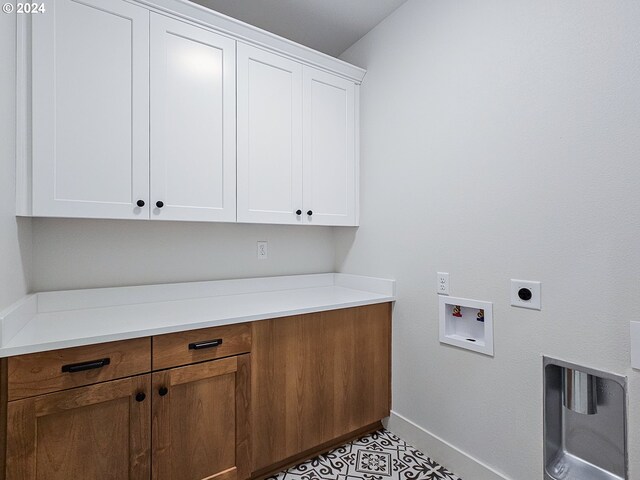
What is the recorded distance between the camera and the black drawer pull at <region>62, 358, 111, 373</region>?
1214 millimetres

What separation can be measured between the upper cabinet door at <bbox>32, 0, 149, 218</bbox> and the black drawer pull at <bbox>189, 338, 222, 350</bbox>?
0.66 meters

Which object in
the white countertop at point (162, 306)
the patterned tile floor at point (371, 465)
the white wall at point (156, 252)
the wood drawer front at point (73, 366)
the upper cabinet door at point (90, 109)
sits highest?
the upper cabinet door at point (90, 109)

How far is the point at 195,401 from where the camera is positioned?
57.3 inches

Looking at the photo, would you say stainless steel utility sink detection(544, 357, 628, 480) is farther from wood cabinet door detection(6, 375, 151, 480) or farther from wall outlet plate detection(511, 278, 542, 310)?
wood cabinet door detection(6, 375, 151, 480)

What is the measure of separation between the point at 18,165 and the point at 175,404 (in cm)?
116

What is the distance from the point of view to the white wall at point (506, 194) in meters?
1.22

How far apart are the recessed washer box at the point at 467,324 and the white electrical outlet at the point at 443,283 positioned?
0.10ft

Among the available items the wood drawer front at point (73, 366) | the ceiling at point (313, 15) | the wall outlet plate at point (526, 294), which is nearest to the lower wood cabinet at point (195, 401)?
the wood drawer front at point (73, 366)

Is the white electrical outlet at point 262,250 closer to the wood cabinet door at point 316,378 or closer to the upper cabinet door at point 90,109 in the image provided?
the wood cabinet door at point 316,378

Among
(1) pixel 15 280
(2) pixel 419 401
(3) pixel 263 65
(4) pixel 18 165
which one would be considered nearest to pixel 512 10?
(3) pixel 263 65

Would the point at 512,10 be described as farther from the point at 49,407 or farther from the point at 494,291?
the point at 49,407

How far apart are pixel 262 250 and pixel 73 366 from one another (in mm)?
→ 1260
